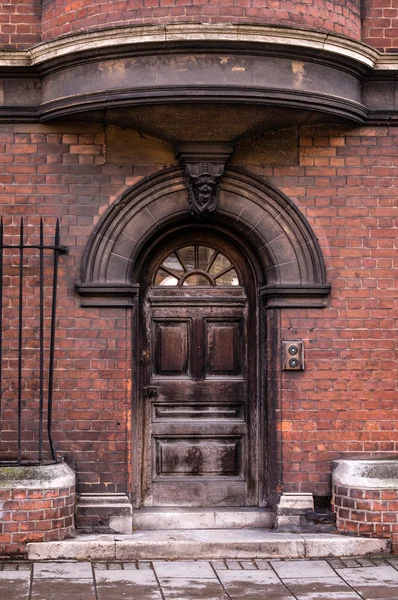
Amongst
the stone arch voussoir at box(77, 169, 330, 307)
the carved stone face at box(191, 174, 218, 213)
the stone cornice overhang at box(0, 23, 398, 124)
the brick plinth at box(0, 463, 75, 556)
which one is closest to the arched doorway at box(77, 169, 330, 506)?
the stone arch voussoir at box(77, 169, 330, 307)

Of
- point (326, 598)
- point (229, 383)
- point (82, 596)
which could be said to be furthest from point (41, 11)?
point (326, 598)

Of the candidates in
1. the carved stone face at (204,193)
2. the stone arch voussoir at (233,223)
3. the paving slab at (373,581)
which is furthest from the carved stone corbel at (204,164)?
the paving slab at (373,581)

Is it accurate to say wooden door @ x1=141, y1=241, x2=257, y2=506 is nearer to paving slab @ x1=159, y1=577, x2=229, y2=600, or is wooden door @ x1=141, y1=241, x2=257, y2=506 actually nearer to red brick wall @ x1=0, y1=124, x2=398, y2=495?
red brick wall @ x1=0, y1=124, x2=398, y2=495

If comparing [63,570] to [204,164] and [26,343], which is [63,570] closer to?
[26,343]

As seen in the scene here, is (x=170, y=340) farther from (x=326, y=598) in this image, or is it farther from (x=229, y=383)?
(x=326, y=598)

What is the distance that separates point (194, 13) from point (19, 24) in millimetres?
1635

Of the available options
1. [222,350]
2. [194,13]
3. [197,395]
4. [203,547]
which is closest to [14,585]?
[203,547]

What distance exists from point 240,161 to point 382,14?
5.95ft

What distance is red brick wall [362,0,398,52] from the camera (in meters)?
7.50

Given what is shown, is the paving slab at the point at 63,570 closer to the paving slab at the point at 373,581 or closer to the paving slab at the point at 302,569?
the paving slab at the point at 302,569

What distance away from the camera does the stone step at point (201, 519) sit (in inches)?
291

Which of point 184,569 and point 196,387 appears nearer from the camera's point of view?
point 184,569

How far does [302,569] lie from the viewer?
654cm

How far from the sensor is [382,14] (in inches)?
296
